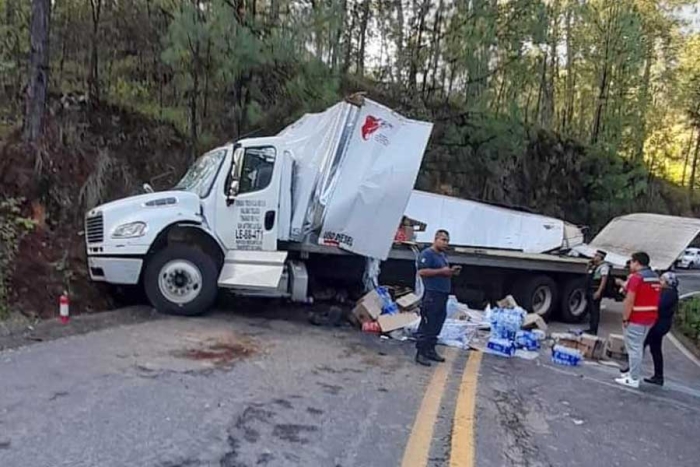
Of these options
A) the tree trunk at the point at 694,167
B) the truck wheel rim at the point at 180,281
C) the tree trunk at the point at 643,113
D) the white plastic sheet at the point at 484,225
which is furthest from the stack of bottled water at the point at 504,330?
the tree trunk at the point at 694,167

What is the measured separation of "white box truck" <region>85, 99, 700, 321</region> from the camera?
400 inches

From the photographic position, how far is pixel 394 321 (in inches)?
398

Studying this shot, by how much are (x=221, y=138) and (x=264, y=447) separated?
11.7 metres

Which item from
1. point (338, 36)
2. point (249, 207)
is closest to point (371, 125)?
point (249, 207)

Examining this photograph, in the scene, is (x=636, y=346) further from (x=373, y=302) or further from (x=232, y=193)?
(x=232, y=193)

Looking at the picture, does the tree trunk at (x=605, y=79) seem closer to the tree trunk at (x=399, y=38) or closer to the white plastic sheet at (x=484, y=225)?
the tree trunk at (x=399, y=38)

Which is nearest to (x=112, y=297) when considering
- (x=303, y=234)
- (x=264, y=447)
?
(x=303, y=234)

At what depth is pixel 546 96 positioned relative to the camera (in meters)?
33.5

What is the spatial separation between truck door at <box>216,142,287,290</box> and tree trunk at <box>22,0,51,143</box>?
12.1 ft

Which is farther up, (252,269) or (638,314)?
(638,314)

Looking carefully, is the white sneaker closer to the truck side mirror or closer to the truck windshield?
the truck side mirror

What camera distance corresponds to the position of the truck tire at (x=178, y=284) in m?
10.1

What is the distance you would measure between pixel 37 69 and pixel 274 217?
4.67 meters

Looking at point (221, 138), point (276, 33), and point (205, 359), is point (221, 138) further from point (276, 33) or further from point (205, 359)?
point (205, 359)
